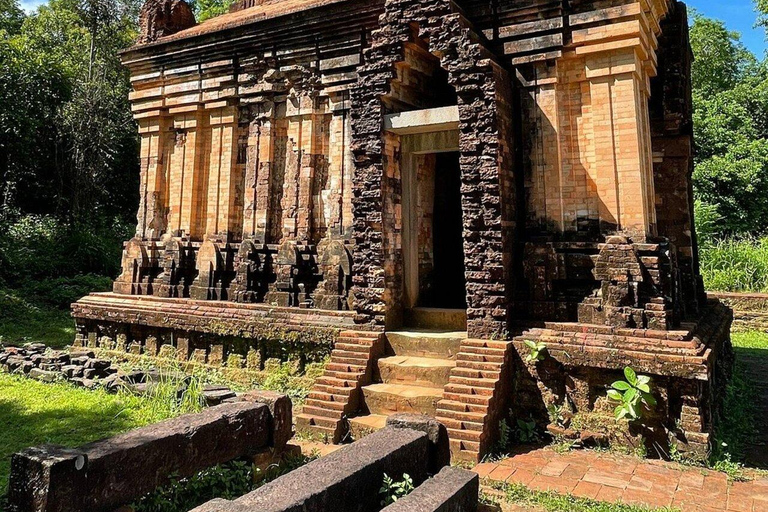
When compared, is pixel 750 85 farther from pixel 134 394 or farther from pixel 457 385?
pixel 134 394

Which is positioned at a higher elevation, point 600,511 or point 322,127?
point 322,127

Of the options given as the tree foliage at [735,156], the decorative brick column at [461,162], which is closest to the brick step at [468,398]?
the decorative brick column at [461,162]

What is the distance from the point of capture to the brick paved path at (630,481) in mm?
4496

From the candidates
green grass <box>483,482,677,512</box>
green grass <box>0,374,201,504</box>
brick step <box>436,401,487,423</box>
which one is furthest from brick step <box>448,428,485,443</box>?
green grass <box>0,374,201,504</box>

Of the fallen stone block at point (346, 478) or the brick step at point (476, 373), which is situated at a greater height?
the brick step at point (476, 373)

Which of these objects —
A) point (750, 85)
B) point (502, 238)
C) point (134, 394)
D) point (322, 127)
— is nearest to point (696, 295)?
point (502, 238)

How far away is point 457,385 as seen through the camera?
6.02m

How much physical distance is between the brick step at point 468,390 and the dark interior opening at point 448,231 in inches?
137

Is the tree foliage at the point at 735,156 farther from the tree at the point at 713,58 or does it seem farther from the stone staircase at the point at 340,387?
the stone staircase at the point at 340,387

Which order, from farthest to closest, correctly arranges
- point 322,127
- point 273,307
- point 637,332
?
1. point 322,127
2. point 273,307
3. point 637,332

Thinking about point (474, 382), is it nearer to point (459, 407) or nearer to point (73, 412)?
point (459, 407)

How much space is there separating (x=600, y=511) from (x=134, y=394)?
649cm

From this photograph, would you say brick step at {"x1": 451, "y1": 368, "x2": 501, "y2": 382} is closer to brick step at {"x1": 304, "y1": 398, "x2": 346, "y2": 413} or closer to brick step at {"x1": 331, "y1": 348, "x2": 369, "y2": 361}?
brick step at {"x1": 331, "y1": 348, "x2": 369, "y2": 361}

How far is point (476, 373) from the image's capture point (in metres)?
6.10
